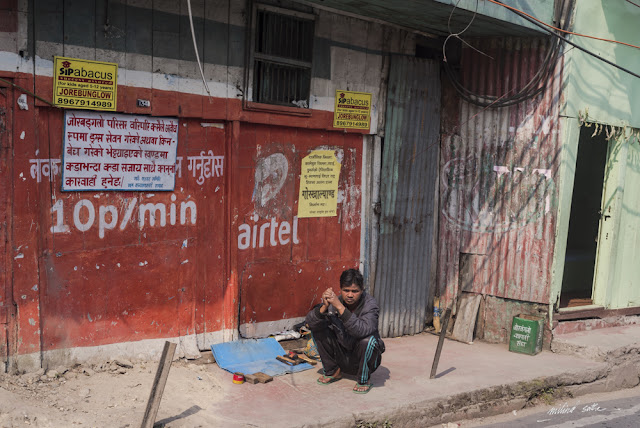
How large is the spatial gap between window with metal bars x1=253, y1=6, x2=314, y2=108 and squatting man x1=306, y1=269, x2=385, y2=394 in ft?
6.53

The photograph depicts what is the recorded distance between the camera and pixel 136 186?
18.7 feet

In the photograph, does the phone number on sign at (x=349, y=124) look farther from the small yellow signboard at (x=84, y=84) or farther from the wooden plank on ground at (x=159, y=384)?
the wooden plank on ground at (x=159, y=384)

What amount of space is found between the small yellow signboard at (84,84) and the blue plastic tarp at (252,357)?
2502 millimetres

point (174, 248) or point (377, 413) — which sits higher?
point (174, 248)

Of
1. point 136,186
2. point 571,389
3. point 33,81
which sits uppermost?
point 33,81

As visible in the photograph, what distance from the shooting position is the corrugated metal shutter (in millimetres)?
7711

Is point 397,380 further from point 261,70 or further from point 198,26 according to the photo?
point 198,26

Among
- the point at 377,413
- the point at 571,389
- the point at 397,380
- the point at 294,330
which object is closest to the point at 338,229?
the point at 294,330

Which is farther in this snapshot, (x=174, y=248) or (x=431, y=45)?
(x=431, y=45)

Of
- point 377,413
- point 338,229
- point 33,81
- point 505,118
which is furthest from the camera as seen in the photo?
point 505,118

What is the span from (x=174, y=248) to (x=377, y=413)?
2.33 meters

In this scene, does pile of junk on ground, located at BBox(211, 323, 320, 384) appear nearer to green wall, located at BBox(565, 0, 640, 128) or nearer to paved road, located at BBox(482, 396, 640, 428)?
paved road, located at BBox(482, 396, 640, 428)

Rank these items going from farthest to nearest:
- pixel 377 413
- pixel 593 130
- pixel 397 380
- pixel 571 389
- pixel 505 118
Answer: pixel 593 130
pixel 505 118
pixel 571 389
pixel 397 380
pixel 377 413

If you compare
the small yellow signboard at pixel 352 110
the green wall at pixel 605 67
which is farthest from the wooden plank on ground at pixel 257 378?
the green wall at pixel 605 67
